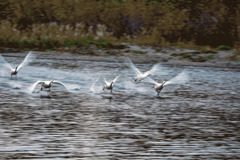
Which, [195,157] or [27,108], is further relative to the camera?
[27,108]

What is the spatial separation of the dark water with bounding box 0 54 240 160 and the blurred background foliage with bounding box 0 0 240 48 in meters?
8.55

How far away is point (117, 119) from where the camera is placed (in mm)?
10594

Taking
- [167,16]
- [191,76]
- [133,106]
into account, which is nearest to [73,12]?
[167,16]

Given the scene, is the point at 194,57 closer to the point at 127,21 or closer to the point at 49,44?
the point at 127,21

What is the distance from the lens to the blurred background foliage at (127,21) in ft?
85.3

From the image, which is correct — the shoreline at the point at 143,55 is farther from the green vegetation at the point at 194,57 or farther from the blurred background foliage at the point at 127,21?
the blurred background foliage at the point at 127,21

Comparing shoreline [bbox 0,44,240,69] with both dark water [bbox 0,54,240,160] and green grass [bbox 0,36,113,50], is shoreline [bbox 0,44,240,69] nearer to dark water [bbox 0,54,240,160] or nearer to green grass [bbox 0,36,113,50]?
green grass [bbox 0,36,113,50]

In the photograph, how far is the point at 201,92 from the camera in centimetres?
1480

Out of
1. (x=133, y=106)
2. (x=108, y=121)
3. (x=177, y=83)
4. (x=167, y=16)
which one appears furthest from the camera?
(x=167, y=16)

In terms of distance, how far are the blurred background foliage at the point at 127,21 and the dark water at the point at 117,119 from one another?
8552 millimetres

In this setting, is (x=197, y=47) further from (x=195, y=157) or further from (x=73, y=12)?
(x=195, y=157)

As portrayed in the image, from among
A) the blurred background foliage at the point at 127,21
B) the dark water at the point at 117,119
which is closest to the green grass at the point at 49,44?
the blurred background foliage at the point at 127,21

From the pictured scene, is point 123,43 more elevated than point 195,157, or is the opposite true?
point 123,43

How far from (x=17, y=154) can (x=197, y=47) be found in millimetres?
18303
